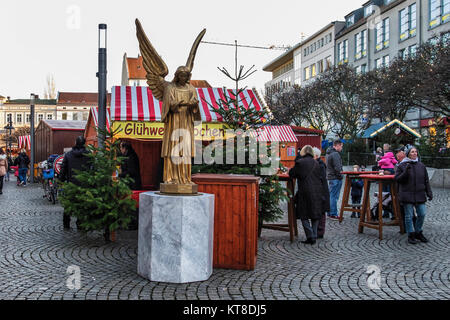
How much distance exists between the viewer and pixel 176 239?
565 cm

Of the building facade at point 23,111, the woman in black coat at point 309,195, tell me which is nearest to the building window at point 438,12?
the woman in black coat at point 309,195

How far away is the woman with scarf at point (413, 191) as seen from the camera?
27.7ft

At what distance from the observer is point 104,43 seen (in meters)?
9.46

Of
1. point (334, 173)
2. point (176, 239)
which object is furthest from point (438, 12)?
point (176, 239)

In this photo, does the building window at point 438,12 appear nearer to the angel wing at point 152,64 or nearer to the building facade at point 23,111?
the angel wing at point 152,64

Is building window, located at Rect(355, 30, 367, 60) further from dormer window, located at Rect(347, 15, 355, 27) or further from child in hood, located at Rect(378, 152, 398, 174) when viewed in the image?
child in hood, located at Rect(378, 152, 398, 174)

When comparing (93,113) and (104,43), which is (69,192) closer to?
(104,43)

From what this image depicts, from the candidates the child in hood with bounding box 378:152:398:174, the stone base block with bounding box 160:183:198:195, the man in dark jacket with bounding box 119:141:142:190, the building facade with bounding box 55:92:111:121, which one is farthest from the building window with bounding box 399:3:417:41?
the building facade with bounding box 55:92:111:121

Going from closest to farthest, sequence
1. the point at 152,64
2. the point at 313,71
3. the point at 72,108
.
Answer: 1. the point at 152,64
2. the point at 313,71
3. the point at 72,108

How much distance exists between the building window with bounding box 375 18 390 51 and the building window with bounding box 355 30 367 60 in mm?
2472

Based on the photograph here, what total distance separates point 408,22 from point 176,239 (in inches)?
1664

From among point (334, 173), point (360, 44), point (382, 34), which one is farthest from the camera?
point (360, 44)

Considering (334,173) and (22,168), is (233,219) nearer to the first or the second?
(334,173)
